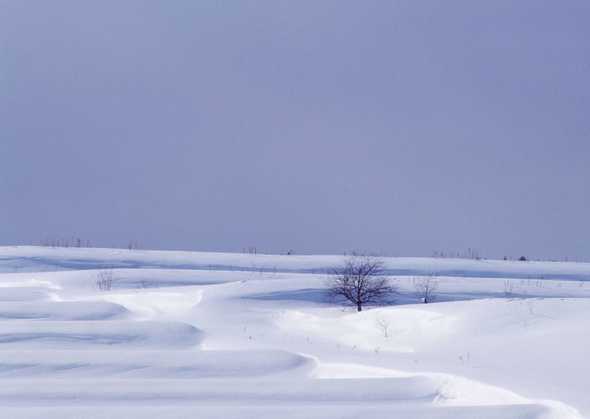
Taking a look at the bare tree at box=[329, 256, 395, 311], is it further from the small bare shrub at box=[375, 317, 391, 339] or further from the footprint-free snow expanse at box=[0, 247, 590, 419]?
the small bare shrub at box=[375, 317, 391, 339]

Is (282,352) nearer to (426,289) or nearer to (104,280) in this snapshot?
(426,289)

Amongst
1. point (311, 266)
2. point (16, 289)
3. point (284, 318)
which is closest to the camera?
point (284, 318)

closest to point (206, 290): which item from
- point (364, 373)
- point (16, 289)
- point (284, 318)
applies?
point (284, 318)

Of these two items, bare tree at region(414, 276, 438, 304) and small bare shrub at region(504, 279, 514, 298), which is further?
small bare shrub at region(504, 279, 514, 298)

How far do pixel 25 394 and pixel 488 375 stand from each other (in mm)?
5327

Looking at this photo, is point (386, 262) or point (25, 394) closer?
point (25, 394)

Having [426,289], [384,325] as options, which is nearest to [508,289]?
[426,289]

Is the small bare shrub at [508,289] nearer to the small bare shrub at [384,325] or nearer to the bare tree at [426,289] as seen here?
the bare tree at [426,289]

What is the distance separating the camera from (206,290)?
1822 centimetres

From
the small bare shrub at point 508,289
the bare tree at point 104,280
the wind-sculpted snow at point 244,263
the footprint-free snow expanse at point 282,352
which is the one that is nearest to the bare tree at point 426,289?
the footprint-free snow expanse at point 282,352

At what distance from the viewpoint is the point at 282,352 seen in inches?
424

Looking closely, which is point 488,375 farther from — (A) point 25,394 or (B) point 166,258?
(B) point 166,258

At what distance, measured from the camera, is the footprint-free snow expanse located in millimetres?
7934

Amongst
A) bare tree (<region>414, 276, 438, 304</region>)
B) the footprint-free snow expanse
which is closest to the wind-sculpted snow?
the footprint-free snow expanse
